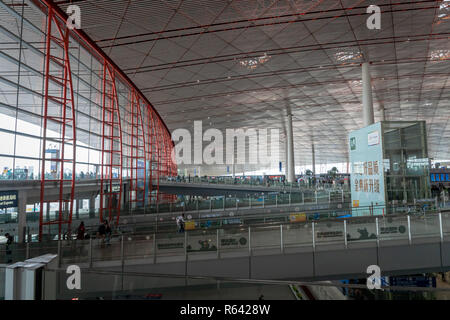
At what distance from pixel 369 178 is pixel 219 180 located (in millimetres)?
22455

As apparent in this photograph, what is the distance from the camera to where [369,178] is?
53.0ft

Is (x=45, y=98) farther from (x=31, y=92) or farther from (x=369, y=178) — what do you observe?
(x=369, y=178)

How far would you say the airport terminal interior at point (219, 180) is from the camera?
8.35 m

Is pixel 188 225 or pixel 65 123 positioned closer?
pixel 188 225

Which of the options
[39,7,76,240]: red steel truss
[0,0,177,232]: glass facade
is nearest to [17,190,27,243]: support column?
[0,0,177,232]: glass facade

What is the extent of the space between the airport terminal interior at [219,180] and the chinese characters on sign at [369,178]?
0.12 meters

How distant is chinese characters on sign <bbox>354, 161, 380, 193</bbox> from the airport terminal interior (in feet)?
0.40

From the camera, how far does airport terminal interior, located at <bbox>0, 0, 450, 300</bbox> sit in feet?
27.4

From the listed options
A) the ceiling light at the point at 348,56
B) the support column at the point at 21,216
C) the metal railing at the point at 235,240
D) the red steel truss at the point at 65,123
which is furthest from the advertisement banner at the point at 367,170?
the support column at the point at 21,216

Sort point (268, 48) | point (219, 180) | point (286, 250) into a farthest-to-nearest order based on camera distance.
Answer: point (219, 180) → point (268, 48) → point (286, 250)

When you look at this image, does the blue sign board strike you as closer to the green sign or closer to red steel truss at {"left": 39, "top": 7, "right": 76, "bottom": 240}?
the green sign

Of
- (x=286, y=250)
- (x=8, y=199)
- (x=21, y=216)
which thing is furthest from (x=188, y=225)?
(x=21, y=216)

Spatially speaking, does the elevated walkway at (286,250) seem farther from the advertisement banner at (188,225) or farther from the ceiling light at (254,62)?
the ceiling light at (254,62)
